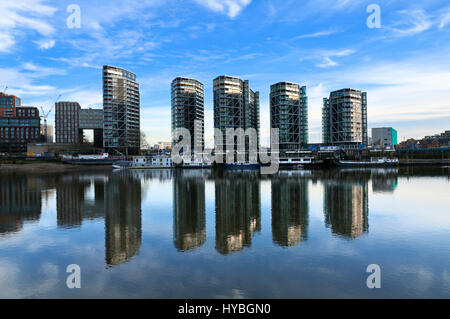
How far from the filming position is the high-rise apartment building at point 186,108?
495ft

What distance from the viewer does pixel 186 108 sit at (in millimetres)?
152125

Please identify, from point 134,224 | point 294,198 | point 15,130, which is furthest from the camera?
point 15,130

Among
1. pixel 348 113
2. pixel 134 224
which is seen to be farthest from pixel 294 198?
pixel 348 113

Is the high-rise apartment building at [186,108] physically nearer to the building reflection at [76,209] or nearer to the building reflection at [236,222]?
the building reflection at [76,209]

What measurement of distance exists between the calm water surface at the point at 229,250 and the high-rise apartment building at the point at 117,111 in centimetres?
12475

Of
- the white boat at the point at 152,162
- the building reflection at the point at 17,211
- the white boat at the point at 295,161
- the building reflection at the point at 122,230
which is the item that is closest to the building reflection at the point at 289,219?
the building reflection at the point at 122,230

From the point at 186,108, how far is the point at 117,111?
37.2 meters

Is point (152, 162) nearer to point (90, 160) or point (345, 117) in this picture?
point (90, 160)

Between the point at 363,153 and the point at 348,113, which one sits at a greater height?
the point at 348,113

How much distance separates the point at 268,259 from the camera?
1348 centimetres

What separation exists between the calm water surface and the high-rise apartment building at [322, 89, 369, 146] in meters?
135

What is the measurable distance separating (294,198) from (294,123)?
12152 centimetres
